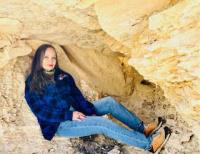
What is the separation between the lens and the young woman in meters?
3.30

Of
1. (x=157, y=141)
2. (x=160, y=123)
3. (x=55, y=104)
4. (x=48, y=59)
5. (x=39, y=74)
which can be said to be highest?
(x=48, y=59)

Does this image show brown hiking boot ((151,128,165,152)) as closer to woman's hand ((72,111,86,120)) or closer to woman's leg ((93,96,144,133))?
woman's leg ((93,96,144,133))

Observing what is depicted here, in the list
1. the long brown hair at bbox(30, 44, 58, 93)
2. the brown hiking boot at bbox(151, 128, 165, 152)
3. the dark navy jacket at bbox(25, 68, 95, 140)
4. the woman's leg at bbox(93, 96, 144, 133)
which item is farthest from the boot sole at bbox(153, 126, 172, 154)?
the long brown hair at bbox(30, 44, 58, 93)

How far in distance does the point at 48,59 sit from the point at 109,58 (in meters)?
0.64

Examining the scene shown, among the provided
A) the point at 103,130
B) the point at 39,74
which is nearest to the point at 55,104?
the point at 39,74

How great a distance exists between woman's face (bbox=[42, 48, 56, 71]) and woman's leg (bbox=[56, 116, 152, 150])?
0.44m

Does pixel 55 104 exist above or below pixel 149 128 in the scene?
above

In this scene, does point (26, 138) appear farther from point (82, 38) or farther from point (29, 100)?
point (82, 38)

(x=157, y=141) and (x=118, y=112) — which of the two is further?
(x=118, y=112)

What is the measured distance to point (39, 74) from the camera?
335 centimetres

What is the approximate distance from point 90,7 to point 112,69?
1078 mm

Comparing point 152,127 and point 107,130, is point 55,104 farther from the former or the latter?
point 152,127

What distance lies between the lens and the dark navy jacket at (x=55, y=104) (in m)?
3.29

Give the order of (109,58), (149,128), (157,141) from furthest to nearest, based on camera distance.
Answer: (109,58), (149,128), (157,141)
